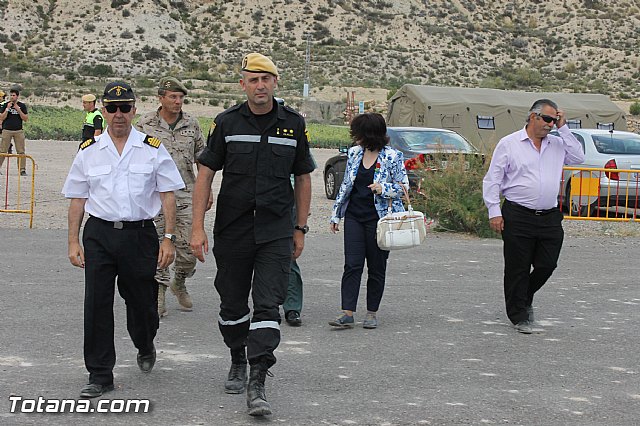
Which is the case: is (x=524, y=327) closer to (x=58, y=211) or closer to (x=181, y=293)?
(x=181, y=293)

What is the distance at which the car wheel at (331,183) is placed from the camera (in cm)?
2041

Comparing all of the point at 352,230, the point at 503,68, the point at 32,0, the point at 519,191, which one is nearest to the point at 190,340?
the point at 352,230

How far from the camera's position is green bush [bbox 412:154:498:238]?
1529 cm

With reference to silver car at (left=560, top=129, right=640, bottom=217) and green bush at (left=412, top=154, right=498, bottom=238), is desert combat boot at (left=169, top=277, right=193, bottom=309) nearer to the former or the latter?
green bush at (left=412, top=154, right=498, bottom=238)

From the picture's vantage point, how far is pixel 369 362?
24.6 ft

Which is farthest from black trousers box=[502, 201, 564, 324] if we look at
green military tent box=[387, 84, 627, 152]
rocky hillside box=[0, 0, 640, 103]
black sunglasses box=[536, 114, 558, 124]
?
rocky hillside box=[0, 0, 640, 103]

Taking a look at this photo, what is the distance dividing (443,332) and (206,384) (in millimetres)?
2578

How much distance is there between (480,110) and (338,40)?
178 feet

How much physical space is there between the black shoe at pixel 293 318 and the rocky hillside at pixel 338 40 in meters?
67.7

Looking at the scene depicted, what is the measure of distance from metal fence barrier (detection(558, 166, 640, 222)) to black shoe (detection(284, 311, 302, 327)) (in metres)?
9.15

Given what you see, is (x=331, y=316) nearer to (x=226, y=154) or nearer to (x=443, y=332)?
(x=443, y=332)

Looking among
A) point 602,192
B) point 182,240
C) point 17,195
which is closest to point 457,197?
point 602,192

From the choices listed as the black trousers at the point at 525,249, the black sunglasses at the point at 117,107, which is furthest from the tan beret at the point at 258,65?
the black trousers at the point at 525,249

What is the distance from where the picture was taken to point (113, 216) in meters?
Answer: 6.40
